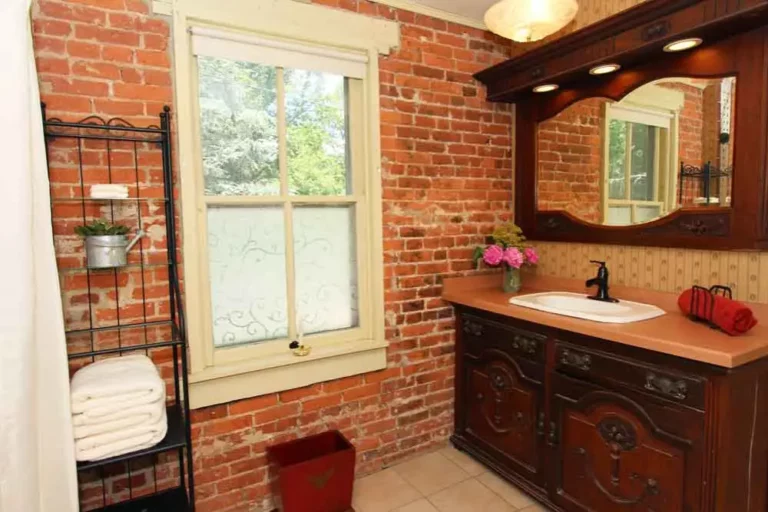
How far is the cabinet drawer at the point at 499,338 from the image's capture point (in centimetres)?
226

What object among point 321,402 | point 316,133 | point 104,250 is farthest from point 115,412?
point 316,133

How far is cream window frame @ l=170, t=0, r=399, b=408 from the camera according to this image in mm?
2053

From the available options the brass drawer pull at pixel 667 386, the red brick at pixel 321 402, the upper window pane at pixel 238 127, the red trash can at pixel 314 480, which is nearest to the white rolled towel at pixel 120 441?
the red trash can at pixel 314 480

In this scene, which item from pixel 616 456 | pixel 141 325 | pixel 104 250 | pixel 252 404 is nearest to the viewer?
pixel 104 250

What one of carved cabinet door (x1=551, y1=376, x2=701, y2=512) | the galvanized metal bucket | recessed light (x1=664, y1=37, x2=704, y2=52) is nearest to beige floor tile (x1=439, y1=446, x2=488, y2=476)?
carved cabinet door (x1=551, y1=376, x2=701, y2=512)

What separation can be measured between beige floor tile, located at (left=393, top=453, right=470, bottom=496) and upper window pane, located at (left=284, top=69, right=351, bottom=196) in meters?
1.65

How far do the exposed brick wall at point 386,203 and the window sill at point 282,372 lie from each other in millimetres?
62

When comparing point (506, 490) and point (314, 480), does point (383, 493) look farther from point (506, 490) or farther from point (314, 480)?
point (506, 490)

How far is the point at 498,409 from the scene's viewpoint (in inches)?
99.8

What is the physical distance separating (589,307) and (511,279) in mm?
485

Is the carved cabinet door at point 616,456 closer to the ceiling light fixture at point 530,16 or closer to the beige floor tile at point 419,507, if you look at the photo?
the beige floor tile at point 419,507

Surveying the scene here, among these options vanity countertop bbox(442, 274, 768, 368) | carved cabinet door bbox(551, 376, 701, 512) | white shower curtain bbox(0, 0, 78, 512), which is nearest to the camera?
white shower curtain bbox(0, 0, 78, 512)

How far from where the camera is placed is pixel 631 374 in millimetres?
1817

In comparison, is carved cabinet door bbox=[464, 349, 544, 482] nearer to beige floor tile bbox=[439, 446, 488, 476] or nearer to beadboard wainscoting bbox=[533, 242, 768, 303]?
beige floor tile bbox=[439, 446, 488, 476]
